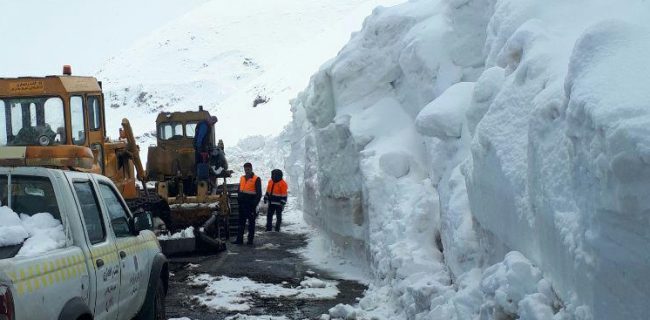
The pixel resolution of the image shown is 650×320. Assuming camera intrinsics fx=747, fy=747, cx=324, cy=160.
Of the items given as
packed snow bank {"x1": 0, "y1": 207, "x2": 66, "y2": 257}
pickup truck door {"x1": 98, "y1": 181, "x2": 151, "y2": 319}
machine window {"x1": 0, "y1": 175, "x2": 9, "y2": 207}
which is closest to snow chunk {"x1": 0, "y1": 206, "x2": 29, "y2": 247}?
packed snow bank {"x1": 0, "y1": 207, "x2": 66, "y2": 257}

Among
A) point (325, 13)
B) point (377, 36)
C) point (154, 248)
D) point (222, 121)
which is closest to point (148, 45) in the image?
point (325, 13)

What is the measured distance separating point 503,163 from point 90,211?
3146 mm

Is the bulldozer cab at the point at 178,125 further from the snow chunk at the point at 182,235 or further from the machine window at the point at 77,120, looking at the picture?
the machine window at the point at 77,120

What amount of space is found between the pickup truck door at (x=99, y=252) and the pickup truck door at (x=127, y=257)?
0.18 meters

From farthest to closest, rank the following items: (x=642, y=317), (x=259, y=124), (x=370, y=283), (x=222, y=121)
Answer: (x=222, y=121) → (x=259, y=124) → (x=370, y=283) → (x=642, y=317)

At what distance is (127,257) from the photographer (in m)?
6.02

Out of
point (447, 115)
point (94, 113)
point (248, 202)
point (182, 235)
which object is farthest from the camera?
point (248, 202)

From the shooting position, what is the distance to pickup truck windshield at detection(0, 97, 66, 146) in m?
10.8

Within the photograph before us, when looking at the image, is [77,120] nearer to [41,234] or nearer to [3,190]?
[3,190]

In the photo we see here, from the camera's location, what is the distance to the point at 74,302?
455 centimetres

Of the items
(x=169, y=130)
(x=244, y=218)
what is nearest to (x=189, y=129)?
(x=169, y=130)

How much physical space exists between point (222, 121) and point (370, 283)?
45.2 meters

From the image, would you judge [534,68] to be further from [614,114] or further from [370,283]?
[370,283]

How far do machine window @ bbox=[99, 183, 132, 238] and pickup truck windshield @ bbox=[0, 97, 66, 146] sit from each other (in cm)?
479
